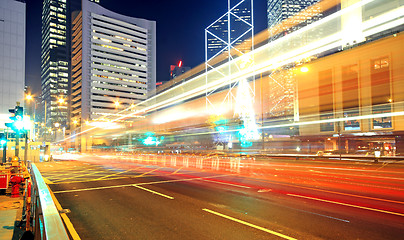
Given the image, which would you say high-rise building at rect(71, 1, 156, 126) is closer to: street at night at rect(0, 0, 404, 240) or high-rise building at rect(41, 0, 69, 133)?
high-rise building at rect(41, 0, 69, 133)

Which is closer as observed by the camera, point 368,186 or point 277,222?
point 277,222

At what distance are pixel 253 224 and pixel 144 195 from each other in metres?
5.40

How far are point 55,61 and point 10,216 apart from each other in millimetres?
206569

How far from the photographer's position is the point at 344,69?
34969mm

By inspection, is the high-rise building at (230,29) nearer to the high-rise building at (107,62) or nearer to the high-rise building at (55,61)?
the high-rise building at (107,62)

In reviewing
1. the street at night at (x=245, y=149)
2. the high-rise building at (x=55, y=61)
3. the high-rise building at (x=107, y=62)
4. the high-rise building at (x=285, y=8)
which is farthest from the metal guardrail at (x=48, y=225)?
the high-rise building at (x=55, y=61)

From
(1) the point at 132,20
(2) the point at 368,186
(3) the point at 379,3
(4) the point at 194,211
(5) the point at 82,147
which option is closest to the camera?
(4) the point at 194,211

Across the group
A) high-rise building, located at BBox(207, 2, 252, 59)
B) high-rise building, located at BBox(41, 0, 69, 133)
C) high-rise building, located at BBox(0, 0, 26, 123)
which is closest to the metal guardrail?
high-rise building, located at BBox(207, 2, 252, 59)

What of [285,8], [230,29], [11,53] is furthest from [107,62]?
[230,29]

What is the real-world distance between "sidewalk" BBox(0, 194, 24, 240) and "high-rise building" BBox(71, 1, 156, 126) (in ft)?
403

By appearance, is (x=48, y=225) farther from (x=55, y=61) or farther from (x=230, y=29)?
(x=55, y=61)

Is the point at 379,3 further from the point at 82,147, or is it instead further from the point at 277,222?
the point at 82,147

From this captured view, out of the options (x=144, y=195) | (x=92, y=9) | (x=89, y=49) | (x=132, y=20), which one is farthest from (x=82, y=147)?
(x=144, y=195)

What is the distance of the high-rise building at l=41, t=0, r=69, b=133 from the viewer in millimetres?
177375
